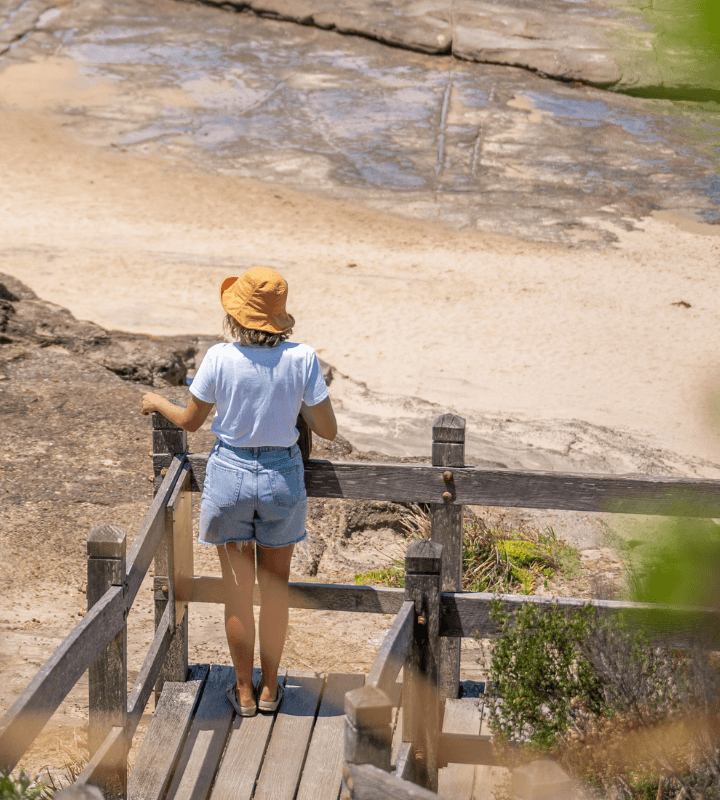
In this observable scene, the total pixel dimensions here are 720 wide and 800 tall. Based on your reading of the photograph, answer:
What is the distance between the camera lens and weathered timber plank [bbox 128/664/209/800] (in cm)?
318

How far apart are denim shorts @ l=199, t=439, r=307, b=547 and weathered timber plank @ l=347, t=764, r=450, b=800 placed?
1313 millimetres

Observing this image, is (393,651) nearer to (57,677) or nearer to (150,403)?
(57,677)

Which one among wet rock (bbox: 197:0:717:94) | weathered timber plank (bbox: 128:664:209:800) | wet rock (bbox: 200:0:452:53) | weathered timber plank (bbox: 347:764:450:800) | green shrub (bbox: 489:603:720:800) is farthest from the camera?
wet rock (bbox: 200:0:452:53)

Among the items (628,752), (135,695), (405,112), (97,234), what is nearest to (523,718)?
(628,752)

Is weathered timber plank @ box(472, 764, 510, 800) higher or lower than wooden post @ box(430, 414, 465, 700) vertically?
lower

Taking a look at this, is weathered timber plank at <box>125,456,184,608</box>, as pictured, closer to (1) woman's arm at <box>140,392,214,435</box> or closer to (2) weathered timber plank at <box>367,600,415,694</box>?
(1) woman's arm at <box>140,392,214,435</box>

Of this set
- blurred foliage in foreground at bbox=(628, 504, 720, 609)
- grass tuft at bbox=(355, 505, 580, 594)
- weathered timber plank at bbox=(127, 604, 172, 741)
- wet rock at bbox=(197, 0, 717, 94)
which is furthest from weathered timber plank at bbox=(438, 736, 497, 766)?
wet rock at bbox=(197, 0, 717, 94)

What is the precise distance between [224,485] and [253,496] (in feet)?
0.35

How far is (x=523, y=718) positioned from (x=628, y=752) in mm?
346

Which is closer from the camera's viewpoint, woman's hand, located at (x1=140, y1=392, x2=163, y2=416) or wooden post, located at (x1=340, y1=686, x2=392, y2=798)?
wooden post, located at (x1=340, y1=686, x2=392, y2=798)

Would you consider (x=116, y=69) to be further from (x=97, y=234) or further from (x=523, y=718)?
(x=523, y=718)

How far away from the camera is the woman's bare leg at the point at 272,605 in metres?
3.29

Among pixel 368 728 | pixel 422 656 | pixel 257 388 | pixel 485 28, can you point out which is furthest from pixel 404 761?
pixel 485 28

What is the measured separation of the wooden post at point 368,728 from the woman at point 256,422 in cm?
128
